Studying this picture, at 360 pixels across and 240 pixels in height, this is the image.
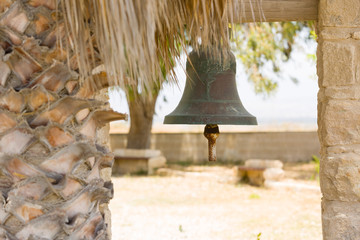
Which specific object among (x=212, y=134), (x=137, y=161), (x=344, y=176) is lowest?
(x=137, y=161)

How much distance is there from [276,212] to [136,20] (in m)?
6.12

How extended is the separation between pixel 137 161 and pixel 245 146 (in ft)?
13.0

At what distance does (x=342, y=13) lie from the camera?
8.64ft

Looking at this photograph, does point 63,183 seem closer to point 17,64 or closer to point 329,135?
point 17,64

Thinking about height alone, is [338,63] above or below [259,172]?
above

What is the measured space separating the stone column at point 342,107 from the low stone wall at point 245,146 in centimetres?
1152

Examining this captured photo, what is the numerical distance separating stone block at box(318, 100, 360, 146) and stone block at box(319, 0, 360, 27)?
43 cm

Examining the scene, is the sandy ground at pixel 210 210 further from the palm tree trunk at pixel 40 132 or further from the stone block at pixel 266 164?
the palm tree trunk at pixel 40 132

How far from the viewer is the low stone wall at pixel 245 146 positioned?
14266mm

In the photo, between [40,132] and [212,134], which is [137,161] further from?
[40,132]

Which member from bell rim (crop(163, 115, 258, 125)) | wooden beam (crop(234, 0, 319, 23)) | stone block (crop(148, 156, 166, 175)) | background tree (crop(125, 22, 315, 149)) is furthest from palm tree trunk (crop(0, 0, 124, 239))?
stone block (crop(148, 156, 166, 175))

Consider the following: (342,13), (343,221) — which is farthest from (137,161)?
(342,13)

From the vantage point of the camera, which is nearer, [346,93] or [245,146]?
[346,93]

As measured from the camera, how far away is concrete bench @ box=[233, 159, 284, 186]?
980cm
